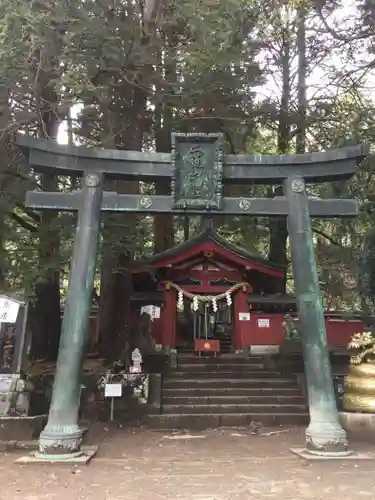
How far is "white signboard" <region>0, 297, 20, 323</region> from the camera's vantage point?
8.43 metres

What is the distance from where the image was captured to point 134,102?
37.5ft

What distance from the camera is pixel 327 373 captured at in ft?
24.8

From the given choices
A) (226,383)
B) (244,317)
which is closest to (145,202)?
(226,383)

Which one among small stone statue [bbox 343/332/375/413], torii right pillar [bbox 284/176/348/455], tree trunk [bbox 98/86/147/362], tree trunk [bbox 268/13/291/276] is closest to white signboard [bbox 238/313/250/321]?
tree trunk [bbox 268/13/291/276]

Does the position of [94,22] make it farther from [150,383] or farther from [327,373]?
[150,383]

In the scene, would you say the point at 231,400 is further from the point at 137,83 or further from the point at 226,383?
the point at 137,83

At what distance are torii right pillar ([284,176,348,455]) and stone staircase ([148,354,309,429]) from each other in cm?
437

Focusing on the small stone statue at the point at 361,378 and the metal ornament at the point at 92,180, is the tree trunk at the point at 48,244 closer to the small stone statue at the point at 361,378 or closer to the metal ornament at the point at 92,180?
the metal ornament at the point at 92,180

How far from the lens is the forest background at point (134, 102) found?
895 cm

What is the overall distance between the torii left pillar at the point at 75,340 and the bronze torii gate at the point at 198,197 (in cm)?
2

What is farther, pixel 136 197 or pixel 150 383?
pixel 150 383

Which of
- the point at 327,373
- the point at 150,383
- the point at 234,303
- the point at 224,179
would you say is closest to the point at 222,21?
the point at 224,179

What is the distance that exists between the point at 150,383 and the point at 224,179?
5.47m

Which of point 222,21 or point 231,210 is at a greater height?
point 222,21
